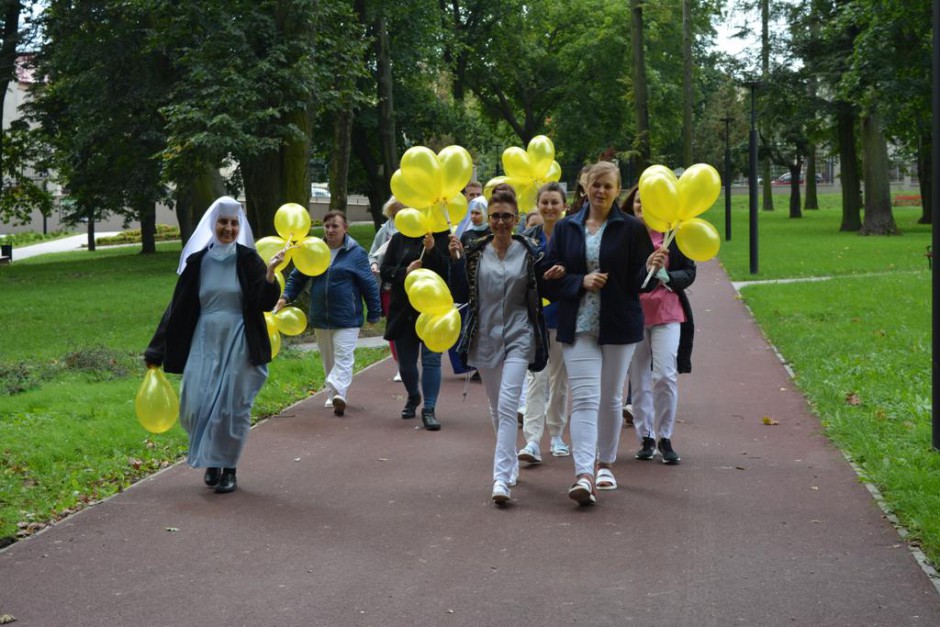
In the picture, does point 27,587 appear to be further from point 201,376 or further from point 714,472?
point 714,472

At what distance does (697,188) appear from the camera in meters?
7.83

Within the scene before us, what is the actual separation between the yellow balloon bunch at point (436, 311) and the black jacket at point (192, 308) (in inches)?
35.8

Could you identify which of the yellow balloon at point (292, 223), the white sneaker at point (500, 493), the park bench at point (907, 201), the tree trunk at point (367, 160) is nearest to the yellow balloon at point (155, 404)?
the yellow balloon at point (292, 223)

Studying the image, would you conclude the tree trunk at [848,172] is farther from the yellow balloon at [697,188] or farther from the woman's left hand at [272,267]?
the woman's left hand at [272,267]

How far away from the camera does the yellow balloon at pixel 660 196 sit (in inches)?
309

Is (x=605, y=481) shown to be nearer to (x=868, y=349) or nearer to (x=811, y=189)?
(x=868, y=349)

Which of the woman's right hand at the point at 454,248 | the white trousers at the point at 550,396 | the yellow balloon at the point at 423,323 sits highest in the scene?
the woman's right hand at the point at 454,248

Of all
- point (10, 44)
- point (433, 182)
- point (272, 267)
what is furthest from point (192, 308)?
point (10, 44)

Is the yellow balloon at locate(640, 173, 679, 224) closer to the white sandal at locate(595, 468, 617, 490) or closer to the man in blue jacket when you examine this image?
the white sandal at locate(595, 468, 617, 490)

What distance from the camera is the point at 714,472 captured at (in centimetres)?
852

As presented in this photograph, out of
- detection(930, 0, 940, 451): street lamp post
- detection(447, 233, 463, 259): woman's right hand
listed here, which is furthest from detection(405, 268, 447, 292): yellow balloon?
detection(930, 0, 940, 451): street lamp post

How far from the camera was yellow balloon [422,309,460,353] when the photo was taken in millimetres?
8086

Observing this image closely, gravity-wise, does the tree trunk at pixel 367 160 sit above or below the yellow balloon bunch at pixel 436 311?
above

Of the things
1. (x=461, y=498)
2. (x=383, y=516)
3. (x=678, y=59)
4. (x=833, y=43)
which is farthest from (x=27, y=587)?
(x=678, y=59)
